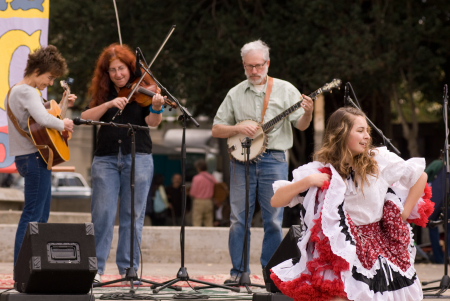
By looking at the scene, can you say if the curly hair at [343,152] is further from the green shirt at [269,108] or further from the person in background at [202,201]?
the person in background at [202,201]

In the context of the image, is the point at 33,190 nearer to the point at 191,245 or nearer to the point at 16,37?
the point at 16,37

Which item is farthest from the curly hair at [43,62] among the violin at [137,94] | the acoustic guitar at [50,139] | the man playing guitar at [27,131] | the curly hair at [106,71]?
the violin at [137,94]

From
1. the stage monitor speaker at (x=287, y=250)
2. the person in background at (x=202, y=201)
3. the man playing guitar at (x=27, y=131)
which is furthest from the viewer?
the person in background at (x=202, y=201)

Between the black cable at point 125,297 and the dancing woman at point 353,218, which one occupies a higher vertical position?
the dancing woman at point 353,218

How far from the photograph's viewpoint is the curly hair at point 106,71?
17.1 feet

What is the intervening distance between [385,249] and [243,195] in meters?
2.01

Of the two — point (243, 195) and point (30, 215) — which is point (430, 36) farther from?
point (30, 215)

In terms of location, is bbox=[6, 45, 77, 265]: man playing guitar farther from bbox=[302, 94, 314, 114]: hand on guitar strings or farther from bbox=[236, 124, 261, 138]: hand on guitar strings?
bbox=[302, 94, 314, 114]: hand on guitar strings

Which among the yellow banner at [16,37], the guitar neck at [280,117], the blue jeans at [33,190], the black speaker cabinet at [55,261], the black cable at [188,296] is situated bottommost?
the black cable at [188,296]

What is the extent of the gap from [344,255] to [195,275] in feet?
10.5

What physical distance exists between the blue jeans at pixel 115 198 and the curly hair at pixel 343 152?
2066 mm

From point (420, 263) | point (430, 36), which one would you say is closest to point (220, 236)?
point (420, 263)

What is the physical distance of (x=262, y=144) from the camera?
17.1 ft

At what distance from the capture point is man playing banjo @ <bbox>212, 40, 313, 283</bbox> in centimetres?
522
